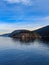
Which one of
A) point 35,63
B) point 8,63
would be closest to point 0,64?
point 8,63

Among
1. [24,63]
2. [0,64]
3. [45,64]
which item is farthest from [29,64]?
[0,64]

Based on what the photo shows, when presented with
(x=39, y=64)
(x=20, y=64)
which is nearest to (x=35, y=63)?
(x=39, y=64)

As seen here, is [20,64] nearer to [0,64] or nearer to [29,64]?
[29,64]

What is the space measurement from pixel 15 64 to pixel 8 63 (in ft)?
6.26

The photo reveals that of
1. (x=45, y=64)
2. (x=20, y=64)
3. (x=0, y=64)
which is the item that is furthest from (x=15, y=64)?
(x=45, y=64)

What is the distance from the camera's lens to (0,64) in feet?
110

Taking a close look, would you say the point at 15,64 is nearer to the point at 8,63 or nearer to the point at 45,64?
the point at 8,63

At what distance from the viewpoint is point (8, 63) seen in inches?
1351

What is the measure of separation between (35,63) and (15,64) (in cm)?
475

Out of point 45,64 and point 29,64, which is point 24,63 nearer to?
point 29,64

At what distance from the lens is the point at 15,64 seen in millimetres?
33281

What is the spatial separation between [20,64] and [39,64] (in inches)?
166

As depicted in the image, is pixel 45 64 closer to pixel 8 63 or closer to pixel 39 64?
pixel 39 64

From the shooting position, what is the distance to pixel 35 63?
3503 centimetres
